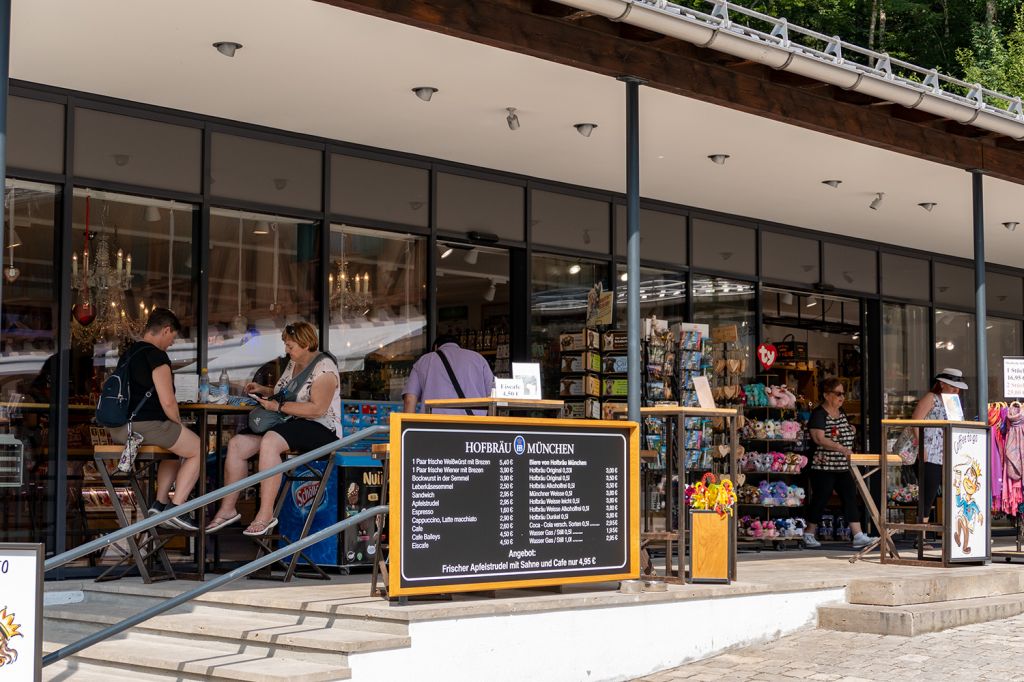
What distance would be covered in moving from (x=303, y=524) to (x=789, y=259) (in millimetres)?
6601

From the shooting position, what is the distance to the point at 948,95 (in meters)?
9.01

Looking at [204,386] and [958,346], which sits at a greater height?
[958,346]

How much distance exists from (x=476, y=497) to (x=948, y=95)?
15.7 ft

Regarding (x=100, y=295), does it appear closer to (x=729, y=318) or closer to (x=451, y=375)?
(x=451, y=375)

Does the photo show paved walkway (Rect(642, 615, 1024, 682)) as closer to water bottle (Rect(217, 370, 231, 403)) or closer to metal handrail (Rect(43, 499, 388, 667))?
metal handrail (Rect(43, 499, 388, 667))

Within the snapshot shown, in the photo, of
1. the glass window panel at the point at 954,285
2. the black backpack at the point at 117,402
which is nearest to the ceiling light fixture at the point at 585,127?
the black backpack at the point at 117,402

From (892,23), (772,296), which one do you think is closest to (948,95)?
(772,296)

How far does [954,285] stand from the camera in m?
15.0

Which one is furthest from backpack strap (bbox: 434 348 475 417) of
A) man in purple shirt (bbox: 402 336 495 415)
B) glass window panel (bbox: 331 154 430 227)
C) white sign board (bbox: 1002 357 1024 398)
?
white sign board (bbox: 1002 357 1024 398)

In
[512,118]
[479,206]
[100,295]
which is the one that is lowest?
[100,295]

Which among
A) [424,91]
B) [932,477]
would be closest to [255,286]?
[424,91]

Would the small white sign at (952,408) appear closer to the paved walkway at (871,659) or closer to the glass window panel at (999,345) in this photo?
the paved walkway at (871,659)

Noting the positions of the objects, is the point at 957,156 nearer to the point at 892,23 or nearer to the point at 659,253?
the point at 659,253

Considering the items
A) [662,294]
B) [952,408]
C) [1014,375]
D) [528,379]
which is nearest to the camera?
[528,379]
